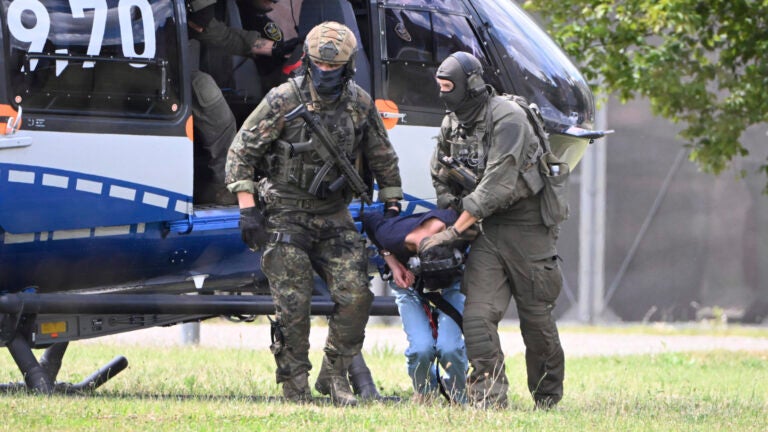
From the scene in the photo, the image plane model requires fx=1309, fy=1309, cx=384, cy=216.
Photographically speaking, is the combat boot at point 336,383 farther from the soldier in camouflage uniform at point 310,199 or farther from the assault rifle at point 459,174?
the assault rifle at point 459,174

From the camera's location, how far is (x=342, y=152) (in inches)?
269

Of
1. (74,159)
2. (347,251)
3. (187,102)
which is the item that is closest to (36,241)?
(74,159)

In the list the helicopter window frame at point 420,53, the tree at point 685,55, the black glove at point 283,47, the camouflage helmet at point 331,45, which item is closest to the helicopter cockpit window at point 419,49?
the helicopter window frame at point 420,53

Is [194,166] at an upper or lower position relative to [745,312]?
upper

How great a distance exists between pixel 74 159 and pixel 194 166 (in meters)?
1.11

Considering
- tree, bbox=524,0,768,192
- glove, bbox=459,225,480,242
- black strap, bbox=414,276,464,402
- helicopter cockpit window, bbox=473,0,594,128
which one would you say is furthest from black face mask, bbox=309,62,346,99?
tree, bbox=524,0,768,192

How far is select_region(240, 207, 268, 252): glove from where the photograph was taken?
672 centimetres

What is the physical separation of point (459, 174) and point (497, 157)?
32 centimetres

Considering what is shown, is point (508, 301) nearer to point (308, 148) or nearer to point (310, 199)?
point (310, 199)

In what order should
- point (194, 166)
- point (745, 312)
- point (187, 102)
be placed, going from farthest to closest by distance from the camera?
point (745, 312), point (194, 166), point (187, 102)

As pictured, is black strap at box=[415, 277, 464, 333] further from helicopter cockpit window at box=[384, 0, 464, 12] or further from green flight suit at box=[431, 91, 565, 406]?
helicopter cockpit window at box=[384, 0, 464, 12]

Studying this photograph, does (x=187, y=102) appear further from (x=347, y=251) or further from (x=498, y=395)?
(x=498, y=395)

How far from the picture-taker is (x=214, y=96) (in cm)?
765

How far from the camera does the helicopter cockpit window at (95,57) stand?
22.1ft
